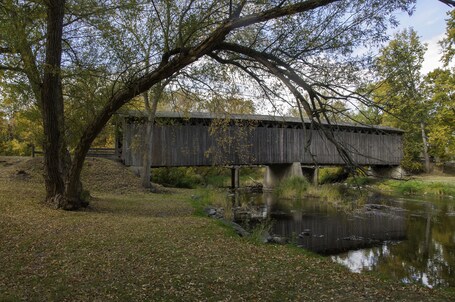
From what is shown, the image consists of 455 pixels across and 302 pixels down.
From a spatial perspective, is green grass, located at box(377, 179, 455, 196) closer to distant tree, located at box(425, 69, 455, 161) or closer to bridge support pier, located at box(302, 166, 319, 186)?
distant tree, located at box(425, 69, 455, 161)

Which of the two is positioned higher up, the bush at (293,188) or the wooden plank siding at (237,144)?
the wooden plank siding at (237,144)

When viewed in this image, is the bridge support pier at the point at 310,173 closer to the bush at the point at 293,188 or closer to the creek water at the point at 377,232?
the bush at the point at 293,188

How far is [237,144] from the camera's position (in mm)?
23766

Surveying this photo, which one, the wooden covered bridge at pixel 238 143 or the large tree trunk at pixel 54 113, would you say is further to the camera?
the wooden covered bridge at pixel 238 143

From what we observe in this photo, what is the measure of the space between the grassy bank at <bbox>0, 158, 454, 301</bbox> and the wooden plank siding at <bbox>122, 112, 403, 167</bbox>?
9.51 metres

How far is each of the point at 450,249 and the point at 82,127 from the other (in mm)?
10819

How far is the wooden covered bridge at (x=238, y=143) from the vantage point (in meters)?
20.5

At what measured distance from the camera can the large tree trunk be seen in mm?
8469

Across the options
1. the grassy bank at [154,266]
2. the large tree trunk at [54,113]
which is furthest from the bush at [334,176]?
the large tree trunk at [54,113]

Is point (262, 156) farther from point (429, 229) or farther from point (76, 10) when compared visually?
point (76, 10)

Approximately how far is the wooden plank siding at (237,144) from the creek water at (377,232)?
3.39m

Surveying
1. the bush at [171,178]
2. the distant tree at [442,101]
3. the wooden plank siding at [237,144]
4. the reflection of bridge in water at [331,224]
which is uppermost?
the distant tree at [442,101]

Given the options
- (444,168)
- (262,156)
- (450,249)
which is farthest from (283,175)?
(450,249)

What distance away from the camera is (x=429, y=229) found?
12.6 metres
